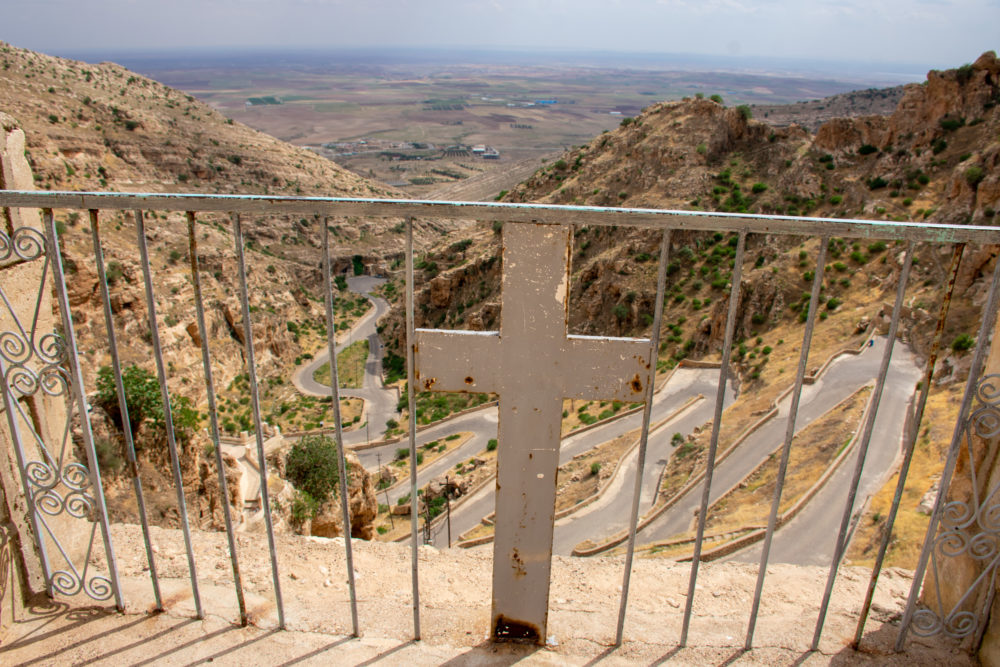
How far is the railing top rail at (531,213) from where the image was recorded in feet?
7.96

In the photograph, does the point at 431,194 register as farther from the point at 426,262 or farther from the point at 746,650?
the point at 746,650

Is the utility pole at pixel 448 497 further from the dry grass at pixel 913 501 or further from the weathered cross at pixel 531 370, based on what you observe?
the weathered cross at pixel 531 370

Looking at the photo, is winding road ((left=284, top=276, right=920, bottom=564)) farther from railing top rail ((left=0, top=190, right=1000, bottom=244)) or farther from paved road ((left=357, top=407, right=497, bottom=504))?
railing top rail ((left=0, top=190, right=1000, bottom=244))

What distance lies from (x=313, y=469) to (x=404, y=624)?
10507 mm

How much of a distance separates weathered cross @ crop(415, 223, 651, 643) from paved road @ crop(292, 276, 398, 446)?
22.5m

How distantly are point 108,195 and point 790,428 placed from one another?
9.84 ft

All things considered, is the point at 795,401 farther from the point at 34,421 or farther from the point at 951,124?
the point at 951,124

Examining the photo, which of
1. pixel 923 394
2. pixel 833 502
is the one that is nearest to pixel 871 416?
pixel 923 394

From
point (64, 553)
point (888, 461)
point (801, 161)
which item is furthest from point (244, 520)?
point (801, 161)

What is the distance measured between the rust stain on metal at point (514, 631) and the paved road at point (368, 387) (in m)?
22.2

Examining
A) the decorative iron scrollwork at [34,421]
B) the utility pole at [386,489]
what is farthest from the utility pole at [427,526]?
the decorative iron scrollwork at [34,421]

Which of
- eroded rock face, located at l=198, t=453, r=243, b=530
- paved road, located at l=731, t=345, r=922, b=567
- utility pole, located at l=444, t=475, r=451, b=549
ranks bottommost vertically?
utility pole, located at l=444, t=475, r=451, b=549

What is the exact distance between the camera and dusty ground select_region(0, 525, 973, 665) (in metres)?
2.99

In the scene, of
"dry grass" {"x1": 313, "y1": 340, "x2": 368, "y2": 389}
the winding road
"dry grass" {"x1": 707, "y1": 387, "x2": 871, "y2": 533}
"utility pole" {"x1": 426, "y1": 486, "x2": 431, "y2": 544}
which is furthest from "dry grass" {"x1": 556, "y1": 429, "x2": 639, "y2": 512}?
"dry grass" {"x1": 313, "y1": 340, "x2": 368, "y2": 389}
